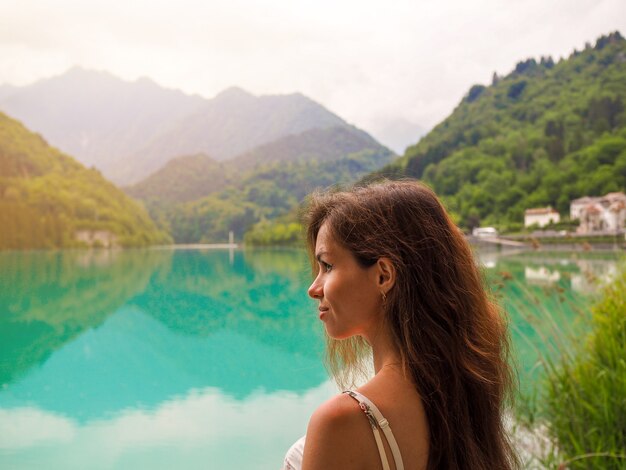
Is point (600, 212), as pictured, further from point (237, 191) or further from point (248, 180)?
point (248, 180)

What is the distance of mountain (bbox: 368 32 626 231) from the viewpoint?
20.0 m

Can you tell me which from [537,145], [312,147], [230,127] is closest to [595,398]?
[537,145]

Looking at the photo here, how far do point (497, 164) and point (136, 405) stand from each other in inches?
751

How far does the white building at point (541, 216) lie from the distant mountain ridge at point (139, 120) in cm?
2975

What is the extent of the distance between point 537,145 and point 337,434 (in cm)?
2393

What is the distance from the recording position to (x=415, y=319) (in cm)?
52

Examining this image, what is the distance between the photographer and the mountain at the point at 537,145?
65.7ft

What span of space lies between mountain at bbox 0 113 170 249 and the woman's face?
86.4ft

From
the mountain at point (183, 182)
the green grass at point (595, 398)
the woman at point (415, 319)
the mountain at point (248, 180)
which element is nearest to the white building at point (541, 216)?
the mountain at point (248, 180)

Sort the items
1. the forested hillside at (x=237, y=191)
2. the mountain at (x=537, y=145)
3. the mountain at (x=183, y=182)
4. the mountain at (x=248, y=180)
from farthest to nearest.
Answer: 1. the mountain at (x=183, y=182)
2. the mountain at (x=248, y=180)
3. the forested hillside at (x=237, y=191)
4. the mountain at (x=537, y=145)

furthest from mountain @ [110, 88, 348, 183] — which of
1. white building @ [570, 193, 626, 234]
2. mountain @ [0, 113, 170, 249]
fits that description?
white building @ [570, 193, 626, 234]

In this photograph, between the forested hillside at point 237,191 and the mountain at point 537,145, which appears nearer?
the mountain at point 537,145

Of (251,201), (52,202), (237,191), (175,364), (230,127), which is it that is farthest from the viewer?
(230,127)

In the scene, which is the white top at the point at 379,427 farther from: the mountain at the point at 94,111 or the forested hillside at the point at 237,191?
the mountain at the point at 94,111
